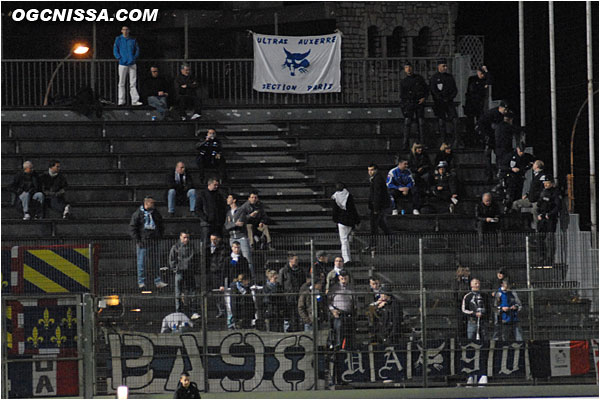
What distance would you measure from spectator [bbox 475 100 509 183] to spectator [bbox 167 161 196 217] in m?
6.77

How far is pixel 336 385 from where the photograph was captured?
813 inches

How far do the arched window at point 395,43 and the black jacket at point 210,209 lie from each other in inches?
454

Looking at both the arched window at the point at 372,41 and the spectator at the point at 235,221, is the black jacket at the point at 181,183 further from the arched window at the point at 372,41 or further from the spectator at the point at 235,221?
the arched window at the point at 372,41

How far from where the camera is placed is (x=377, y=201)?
1005 inches

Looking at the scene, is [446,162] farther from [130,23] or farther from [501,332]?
[130,23]

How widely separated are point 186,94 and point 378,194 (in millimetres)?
6771

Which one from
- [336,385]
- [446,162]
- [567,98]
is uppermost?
[567,98]

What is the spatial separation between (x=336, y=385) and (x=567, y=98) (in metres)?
19.2

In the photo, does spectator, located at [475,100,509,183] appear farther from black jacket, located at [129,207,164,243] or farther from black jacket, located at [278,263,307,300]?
black jacket, located at [129,207,164,243]

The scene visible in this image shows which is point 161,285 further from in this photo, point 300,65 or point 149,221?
point 300,65

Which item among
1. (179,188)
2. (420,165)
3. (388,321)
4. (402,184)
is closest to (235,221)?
(179,188)

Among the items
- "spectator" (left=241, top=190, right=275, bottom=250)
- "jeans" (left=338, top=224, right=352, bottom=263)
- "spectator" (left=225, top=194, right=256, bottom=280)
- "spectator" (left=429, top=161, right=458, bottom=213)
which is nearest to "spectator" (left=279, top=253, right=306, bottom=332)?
"spectator" (left=225, top=194, right=256, bottom=280)

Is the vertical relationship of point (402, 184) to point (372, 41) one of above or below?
below

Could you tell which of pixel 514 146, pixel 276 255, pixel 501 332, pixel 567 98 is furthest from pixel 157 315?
pixel 567 98
